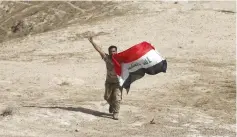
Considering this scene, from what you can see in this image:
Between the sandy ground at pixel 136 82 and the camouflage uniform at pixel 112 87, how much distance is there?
15.8 inches

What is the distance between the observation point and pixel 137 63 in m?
10.8

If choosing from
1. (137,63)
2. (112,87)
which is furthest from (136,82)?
(137,63)

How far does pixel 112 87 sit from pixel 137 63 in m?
0.76

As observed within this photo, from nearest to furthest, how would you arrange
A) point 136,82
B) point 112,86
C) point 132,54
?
1. point 132,54
2. point 112,86
3. point 136,82

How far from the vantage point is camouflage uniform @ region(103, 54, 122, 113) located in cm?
1080

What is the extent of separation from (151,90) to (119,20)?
10.5 meters

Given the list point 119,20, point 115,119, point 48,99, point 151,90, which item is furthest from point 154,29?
point 115,119

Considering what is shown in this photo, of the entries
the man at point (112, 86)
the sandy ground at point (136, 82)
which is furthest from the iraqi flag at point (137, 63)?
the sandy ground at point (136, 82)

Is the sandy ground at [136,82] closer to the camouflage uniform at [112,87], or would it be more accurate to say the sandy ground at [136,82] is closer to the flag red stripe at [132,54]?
the camouflage uniform at [112,87]

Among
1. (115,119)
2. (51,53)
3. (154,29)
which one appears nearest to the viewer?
(115,119)

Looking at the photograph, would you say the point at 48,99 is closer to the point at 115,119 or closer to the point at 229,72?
the point at 115,119

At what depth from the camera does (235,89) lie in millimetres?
15109

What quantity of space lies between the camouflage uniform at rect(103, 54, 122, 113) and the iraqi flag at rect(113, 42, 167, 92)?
0.40 ft

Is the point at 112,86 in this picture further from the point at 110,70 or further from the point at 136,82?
the point at 136,82
